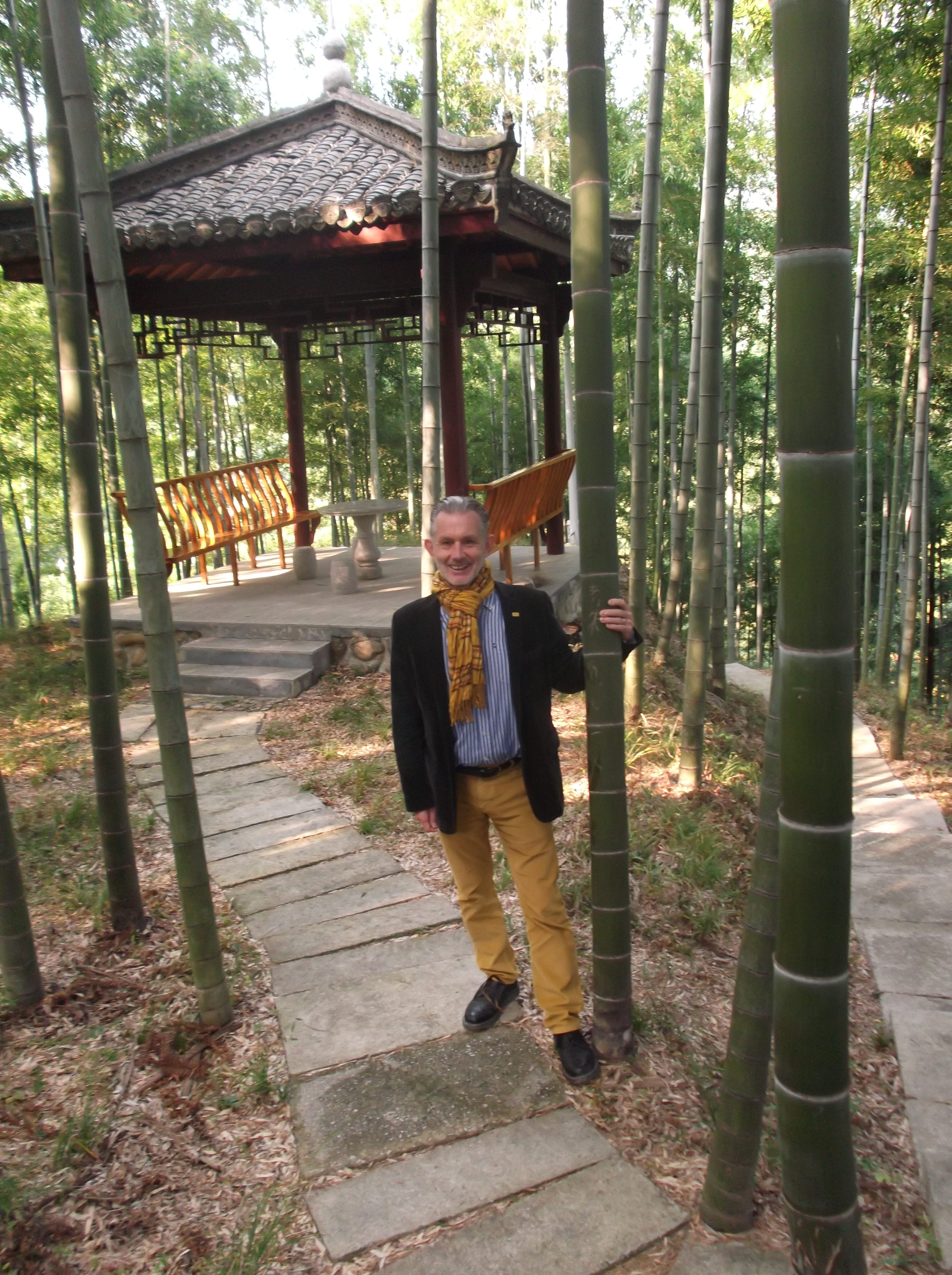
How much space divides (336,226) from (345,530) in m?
13.7

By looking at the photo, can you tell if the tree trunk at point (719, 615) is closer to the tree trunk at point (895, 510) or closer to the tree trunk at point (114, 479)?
the tree trunk at point (895, 510)

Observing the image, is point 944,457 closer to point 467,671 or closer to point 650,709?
point 650,709

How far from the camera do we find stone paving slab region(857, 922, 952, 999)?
298 centimetres

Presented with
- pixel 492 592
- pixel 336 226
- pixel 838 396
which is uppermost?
pixel 336 226

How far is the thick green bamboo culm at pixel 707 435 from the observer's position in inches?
140

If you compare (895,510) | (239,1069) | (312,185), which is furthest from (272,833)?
(895,510)

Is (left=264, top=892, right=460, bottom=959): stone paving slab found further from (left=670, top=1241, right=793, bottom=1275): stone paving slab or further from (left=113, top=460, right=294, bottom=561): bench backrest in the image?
(left=113, top=460, right=294, bottom=561): bench backrest

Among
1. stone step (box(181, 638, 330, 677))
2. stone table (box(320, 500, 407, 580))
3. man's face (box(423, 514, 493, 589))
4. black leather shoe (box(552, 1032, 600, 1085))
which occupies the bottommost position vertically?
black leather shoe (box(552, 1032, 600, 1085))

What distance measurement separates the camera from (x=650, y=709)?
5.05 meters

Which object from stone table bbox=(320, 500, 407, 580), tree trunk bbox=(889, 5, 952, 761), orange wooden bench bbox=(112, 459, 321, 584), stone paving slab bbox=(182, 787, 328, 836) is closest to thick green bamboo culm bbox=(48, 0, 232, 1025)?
stone paving slab bbox=(182, 787, 328, 836)

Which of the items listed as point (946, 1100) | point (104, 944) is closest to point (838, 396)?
point (946, 1100)

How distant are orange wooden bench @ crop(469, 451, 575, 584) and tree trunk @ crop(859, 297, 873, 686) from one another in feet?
15.8

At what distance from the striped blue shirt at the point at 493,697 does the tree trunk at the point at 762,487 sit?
11.3 metres

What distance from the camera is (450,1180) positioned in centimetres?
187
